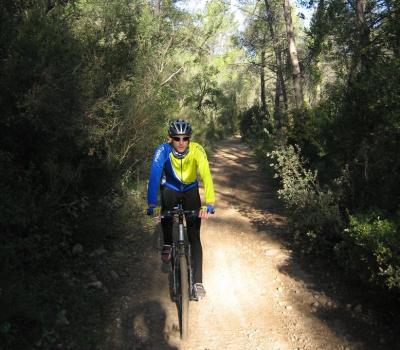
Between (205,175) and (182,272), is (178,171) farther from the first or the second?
(182,272)

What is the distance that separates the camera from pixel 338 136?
6.46 meters

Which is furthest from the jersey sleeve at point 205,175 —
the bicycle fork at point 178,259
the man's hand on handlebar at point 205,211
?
the bicycle fork at point 178,259

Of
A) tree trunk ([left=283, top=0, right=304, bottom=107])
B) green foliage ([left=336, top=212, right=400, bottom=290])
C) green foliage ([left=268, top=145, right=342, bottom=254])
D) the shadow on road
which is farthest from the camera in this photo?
tree trunk ([left=283, top=0, right=304, bottom=107])

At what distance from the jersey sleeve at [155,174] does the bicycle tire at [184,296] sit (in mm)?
790

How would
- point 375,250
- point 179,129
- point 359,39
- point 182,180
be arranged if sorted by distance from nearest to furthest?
point 375,250, point 179,129, point 182,180, point 359,39

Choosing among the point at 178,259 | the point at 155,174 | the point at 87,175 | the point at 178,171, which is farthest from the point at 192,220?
the point at 87,175

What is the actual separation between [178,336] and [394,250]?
2555mm

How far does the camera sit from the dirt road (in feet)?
14.4

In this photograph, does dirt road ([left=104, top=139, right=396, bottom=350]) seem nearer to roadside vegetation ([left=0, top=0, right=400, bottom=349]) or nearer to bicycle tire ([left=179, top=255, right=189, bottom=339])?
bicycle tire ([left=179, top=255, right=189, bottom=339])

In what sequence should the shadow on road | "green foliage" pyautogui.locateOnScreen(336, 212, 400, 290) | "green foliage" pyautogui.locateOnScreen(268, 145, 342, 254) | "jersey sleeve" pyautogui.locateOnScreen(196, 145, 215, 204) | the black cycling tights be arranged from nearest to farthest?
"green foliage" pyautogui.locateOnScreen(336, 212, 400, 290)
the shadow on road
"jersey sleeve" pyautogui.locateOnScreen(196, 145, 215, 204)
the black cycling tights
"green foliage" pyautogui.locateOnScreen(268, 145, 342, 254)

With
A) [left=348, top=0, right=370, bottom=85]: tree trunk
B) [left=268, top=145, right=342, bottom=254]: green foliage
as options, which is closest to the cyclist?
[left=268, top=145, right=342, bottom=254]: green foliage

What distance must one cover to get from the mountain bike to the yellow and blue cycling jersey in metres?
0.26

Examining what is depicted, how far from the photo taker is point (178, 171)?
15.6ft

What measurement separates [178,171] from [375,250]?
2405 millimetres
